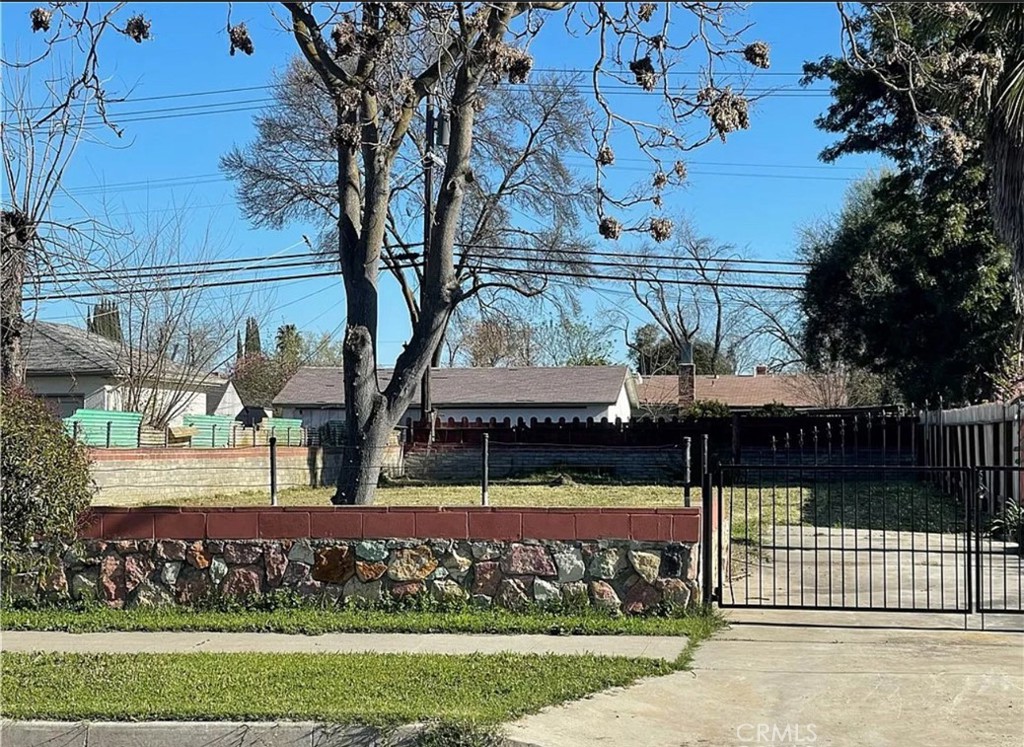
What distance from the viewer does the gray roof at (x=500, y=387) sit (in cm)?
4488

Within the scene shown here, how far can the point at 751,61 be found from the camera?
6723 millimetres

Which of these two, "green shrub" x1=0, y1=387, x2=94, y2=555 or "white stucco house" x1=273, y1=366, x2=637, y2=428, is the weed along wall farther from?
"white stucco house" x1=273, y1=366, x2=637, y2=428

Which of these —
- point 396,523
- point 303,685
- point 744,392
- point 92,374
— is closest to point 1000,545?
point 396,523

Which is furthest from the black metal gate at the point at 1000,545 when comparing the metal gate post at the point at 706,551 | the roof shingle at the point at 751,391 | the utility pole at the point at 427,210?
the roof shingle at the point at 751,391

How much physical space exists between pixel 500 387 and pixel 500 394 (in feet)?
2.54

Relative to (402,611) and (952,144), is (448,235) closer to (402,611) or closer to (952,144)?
(402,611)

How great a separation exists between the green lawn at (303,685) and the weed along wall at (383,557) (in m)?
1.61

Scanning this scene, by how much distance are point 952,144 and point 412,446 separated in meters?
26.5

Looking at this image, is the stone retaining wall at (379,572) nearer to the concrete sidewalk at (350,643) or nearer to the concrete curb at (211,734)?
the concrete sidewalk at (350,643)

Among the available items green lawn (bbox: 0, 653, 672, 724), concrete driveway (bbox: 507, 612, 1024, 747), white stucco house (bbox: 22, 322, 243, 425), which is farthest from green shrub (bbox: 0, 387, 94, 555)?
white stucco house (bbox: 22, 322, 243, 425)

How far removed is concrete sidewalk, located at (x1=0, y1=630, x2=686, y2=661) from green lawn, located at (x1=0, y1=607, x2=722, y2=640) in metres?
0.11

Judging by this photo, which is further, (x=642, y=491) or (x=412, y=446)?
A: (x=412, y=446)

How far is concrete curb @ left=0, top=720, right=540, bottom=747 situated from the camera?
20.1ft

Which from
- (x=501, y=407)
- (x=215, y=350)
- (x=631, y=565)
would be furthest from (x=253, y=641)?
(x=501, y=407)
